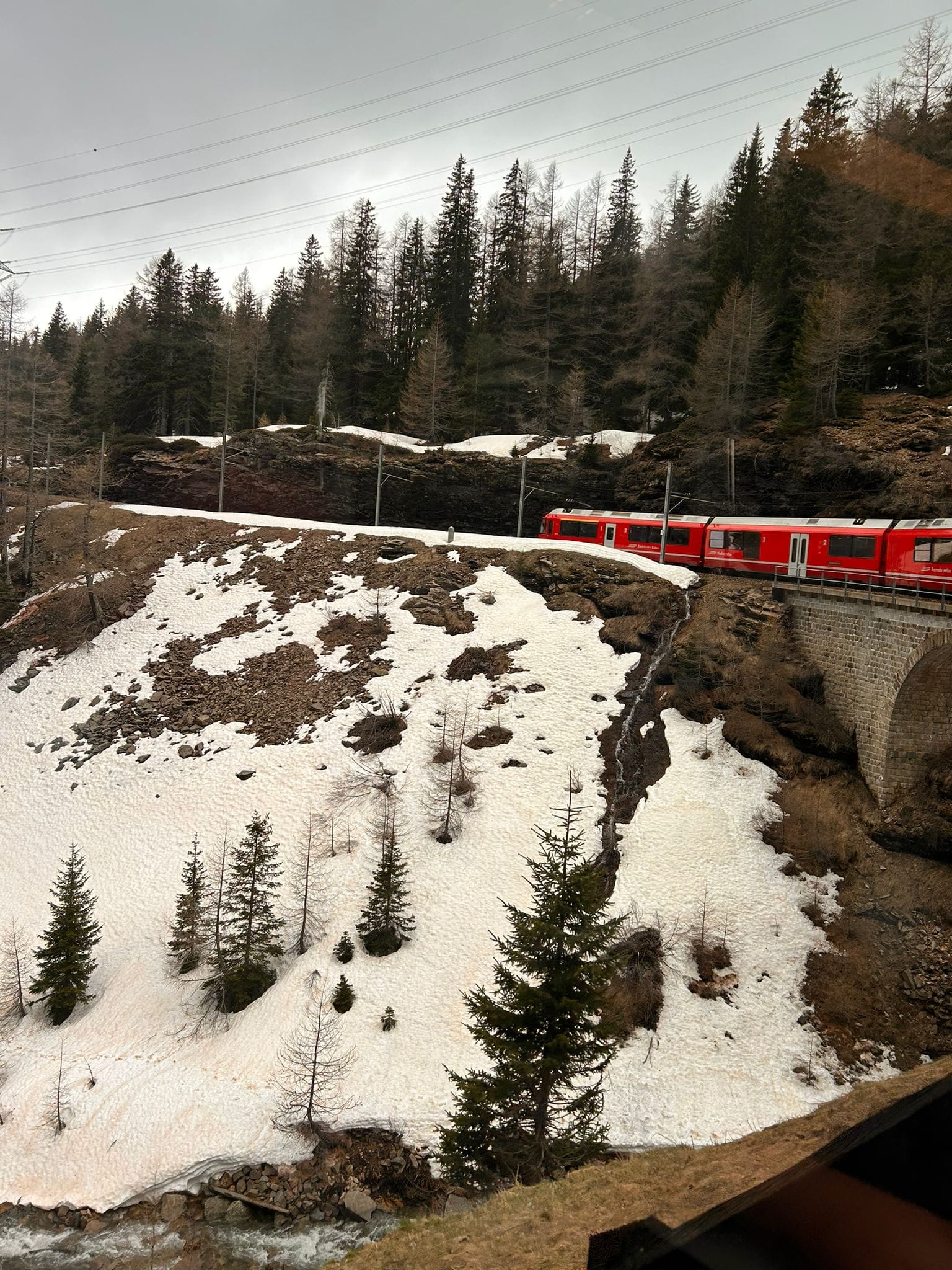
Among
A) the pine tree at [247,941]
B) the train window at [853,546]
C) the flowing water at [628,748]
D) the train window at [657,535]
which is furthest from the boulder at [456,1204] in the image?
the train window at [657,535]

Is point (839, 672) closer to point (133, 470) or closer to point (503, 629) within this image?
point (503, 629)

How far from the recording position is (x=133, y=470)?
46188mm

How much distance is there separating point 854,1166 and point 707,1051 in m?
14.5

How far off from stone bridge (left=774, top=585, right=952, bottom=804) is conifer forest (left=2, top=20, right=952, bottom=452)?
13748 mm

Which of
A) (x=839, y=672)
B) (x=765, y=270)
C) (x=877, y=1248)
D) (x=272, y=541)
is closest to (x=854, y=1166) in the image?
(x=877, y=1248)

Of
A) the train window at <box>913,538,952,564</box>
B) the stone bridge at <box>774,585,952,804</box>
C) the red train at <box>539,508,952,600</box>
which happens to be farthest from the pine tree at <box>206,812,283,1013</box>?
the train window at <box>913,538,952,564</box>

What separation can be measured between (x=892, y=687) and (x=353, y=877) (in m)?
16.1

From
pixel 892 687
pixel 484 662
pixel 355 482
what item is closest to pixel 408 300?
pixel 355 482

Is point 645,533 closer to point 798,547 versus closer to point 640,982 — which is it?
point 798,547

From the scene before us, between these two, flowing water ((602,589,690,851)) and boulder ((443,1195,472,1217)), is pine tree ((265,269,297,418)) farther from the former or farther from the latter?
boulder ((443,1195,472,1217))

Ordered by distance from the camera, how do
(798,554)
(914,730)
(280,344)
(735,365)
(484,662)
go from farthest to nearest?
(280,344) → (735,365) → (798,554) → (484,662) → (914,730)

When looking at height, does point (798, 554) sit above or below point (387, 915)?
above

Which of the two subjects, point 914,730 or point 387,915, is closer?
point 387,915

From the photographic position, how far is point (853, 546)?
2436 cm
